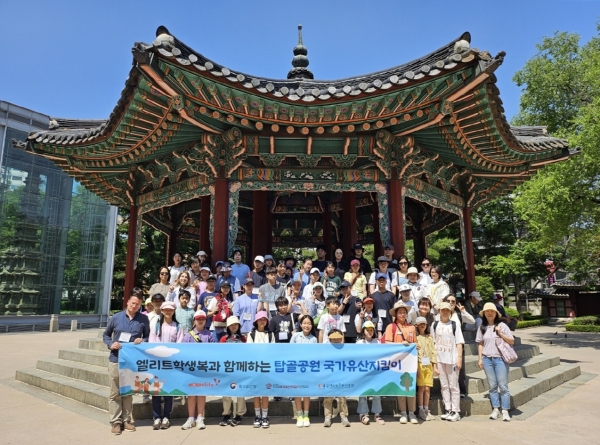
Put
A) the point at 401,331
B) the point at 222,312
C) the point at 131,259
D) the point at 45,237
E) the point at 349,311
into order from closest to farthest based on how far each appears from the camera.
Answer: the point at 401,331
the point at 349,311
the point at 222,312
the point at 131,259
the point at 45,237

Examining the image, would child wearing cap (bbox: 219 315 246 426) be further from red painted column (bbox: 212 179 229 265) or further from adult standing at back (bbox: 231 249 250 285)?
red painted column (bbox: 212 179 229 265)

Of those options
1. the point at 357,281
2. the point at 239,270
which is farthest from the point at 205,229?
the point at 357,281

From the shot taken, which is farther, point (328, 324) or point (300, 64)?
→ point (300, 64)

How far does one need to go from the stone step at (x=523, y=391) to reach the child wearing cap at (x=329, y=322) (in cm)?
189

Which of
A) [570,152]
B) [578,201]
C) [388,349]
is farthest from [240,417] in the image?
[578,201]

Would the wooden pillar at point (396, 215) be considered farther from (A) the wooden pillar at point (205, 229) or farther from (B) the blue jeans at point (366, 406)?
(A) the wooden pillar at point (205, 229)

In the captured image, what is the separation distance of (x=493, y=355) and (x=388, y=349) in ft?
5.35

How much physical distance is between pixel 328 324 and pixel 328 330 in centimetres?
9

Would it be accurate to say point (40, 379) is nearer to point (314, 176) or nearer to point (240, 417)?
point (240, 417)

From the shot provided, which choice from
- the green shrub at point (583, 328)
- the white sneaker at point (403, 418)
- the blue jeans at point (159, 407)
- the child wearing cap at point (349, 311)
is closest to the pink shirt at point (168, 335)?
the blue jeans at point (159, 407)

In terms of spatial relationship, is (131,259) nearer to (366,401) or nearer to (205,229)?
(205,229)

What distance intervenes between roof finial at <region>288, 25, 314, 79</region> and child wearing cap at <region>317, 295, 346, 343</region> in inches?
328

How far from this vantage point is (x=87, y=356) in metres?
8.92

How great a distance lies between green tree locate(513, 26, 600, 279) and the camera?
15852 mm
